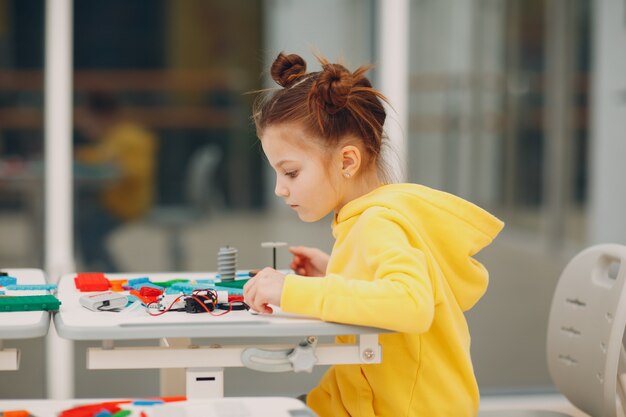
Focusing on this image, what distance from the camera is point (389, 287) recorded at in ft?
5.08

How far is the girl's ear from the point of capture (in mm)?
1816

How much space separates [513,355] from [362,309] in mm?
2562

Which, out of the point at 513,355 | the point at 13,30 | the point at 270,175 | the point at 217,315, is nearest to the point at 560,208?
the point at 513,355

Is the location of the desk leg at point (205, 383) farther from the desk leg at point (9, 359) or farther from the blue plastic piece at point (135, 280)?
the blue plastic piece at point (135, 280)

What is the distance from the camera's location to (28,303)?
5.46 feet

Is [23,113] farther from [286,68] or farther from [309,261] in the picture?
[286,68]

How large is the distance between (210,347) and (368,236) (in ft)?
1.10

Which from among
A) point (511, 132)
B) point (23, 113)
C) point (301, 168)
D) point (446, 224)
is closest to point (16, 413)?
point (301, 168)

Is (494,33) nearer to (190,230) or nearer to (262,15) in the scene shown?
(262,15)

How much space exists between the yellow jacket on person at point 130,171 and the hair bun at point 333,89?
204 cm

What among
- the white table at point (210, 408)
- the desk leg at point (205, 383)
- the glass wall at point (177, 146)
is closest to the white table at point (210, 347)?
the desk leg at point (205, 383)

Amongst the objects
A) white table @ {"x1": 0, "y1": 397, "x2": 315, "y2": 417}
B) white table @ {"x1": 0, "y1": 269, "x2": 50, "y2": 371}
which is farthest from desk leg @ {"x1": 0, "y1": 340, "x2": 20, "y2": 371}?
white table @ {"x1": 0, "y1": 397, "x2": 315, "y2": 417}

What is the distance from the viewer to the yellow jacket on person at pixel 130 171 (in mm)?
3684

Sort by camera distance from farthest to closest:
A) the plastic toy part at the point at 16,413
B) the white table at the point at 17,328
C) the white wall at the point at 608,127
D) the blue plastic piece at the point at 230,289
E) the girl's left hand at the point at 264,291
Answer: the white wall at the point at 608,127 < the blue plastic piece at the point at 230,289 < the girl's left hand at the point at 264,291 < the white table at the point at 17,328 < the plastic toy part at the point at 16,413
